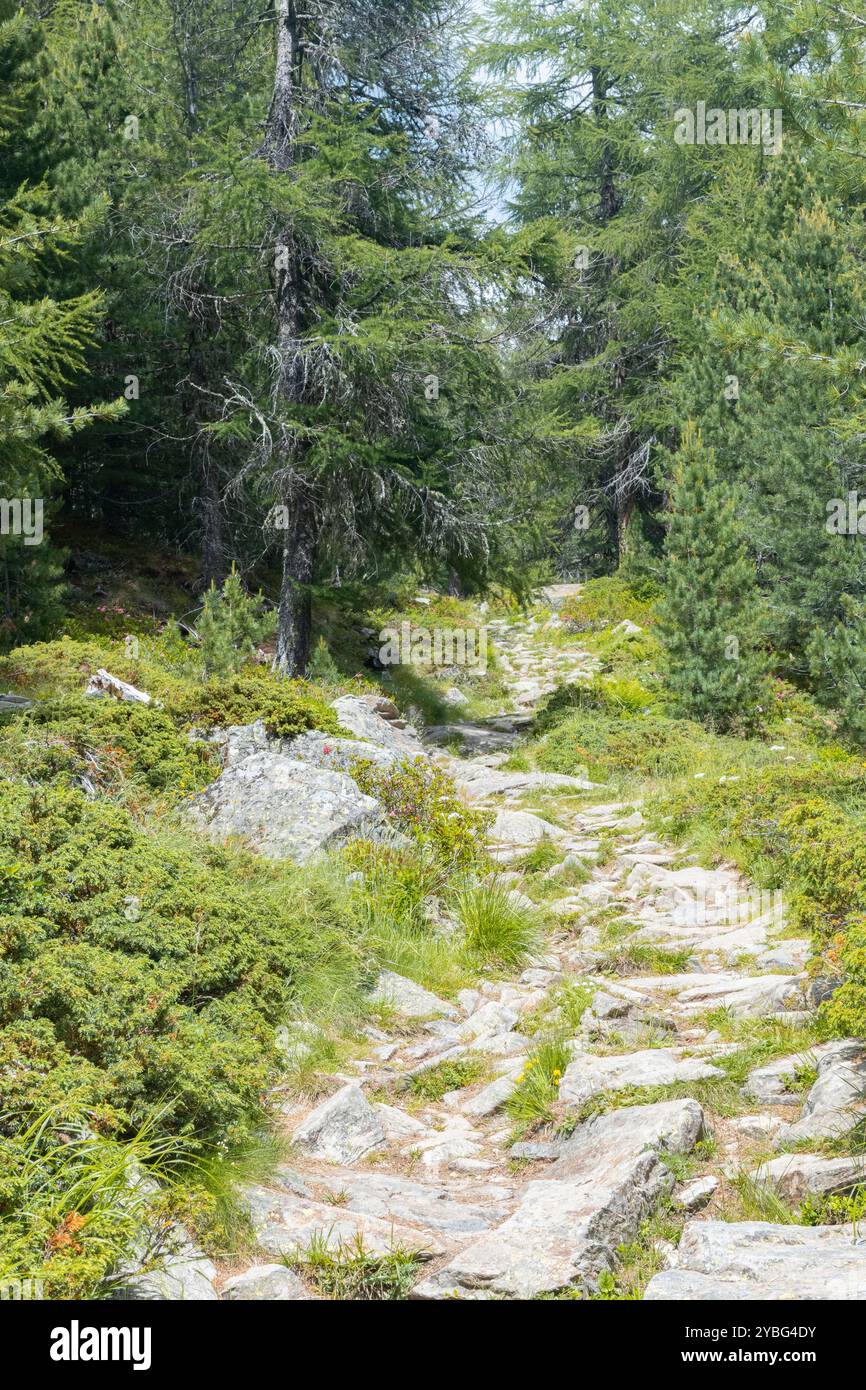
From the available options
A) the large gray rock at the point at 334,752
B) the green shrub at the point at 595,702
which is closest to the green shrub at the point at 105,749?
the large gray rock at the point at 334,752

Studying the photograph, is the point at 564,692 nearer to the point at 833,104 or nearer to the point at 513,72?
the point at 833,104

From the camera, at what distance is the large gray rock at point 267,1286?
312 centimetres

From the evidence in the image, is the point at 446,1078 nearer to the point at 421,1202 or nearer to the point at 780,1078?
the point at 421,1202

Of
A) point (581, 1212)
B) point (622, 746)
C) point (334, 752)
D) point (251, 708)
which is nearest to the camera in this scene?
point (581, 1212)

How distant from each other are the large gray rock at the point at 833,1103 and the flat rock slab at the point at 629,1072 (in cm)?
47

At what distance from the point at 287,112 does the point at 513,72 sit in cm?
1443

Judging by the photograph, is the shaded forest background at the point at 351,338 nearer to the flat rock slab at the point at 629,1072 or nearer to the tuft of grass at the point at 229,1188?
the flat rock slab at the point at 629,1072

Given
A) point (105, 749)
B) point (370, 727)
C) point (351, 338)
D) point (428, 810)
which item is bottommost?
point (428, 810)

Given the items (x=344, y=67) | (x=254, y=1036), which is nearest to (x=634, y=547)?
(x=344, y=67)

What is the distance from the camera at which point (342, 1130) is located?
4371mm

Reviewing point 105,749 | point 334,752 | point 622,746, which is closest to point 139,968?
point 105,749

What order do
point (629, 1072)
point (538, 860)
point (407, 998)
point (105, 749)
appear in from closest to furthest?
1. point (629, 1072)
2. point (407, 998)
3. point (105, 749)
4. point (538, 860)

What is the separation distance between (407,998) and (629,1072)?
1.62 m

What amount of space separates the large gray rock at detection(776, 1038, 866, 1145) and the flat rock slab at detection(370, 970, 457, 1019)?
221 cm
